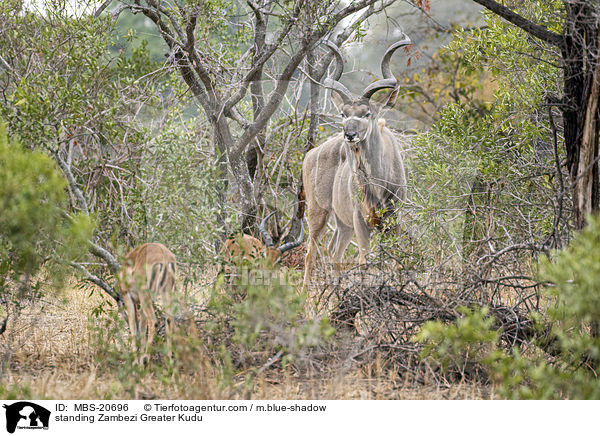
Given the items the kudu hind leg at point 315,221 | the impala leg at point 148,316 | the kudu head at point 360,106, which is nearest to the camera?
the impala leg at point 148,316

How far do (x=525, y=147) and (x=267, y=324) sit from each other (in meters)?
3.22

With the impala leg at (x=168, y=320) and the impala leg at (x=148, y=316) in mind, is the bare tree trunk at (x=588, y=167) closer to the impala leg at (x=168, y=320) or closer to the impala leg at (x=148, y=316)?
the impala leg at (x=168, y=320)

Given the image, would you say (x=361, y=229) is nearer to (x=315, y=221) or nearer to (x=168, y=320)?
(x=315, y=221)

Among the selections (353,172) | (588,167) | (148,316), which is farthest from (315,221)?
(588,167)

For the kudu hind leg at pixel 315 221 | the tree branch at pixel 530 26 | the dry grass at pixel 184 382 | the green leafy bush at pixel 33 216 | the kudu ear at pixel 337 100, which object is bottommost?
the dry grass at pixel 184 382

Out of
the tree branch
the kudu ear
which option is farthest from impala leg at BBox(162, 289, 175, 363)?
the kudu ear

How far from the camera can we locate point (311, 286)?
18.0 feet

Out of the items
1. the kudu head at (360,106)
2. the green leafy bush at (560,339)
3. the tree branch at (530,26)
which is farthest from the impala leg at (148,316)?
the tree branch at (530,26)

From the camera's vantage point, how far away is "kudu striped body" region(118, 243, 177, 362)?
4207 millimetres

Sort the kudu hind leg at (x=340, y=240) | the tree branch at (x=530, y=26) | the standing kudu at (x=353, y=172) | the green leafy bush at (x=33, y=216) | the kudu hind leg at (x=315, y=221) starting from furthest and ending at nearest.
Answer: the kudu hind leg at (x=315, y=221) → the kudu hind leg at (x=340, y=240) → the standing kudu at (x=353, y=172) → the tree branch at (x=530, y=26) → the green leafy bush at (x=33, y=216)

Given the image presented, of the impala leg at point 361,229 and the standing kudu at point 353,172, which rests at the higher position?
the standing kudu at point 353,172

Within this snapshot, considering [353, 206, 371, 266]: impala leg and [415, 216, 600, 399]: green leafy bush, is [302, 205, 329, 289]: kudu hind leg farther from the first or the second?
[415, 216, 600, 399]: green leafy bush

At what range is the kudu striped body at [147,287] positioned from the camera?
4.21 m

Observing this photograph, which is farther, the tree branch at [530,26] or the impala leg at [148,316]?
the impala leg at [148,316]
